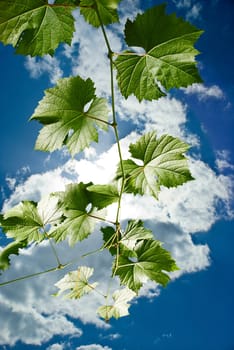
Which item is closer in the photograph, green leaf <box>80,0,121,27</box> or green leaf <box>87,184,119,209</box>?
green leaf <box>80,0,121,27</box>

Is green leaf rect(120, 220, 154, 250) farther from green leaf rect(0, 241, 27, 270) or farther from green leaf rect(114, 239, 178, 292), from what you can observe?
green leaf rect(0, 241, 27, 270)

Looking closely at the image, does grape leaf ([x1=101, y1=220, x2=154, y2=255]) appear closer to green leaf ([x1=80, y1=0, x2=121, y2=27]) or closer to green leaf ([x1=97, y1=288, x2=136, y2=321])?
green leaf ([x1=97, y1=288, x2=136, y2=321])

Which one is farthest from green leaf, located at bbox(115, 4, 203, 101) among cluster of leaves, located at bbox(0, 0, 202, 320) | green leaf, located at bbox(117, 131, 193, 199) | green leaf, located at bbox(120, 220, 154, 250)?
green leaf, located at bbox(120, 220, 154, 250)

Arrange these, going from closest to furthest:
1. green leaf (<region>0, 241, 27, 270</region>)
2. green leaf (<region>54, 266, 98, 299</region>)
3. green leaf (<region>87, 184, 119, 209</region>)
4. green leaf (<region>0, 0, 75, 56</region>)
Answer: green leaf (<region>0, 0, 75, 56</region>)
green leaf (<region>87, 184, 119, 209</region>)
green leaf (<region>0, 241, 27, 270</region>)
green leaf (<region>54, 266, 98, 299</region>)

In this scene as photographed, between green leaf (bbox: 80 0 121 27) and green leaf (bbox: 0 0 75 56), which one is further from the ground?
green leaf (bbox: 80 0 121 27)

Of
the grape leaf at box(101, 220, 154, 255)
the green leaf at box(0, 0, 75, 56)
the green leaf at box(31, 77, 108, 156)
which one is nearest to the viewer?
the green leaf at box(0, 0, 75, 56)

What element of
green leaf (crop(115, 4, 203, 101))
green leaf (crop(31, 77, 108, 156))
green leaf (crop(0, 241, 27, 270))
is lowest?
green leaf (crop(0, 241, 27, 270))

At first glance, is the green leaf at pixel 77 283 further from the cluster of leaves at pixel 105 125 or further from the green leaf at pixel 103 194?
the green leaf at pixel 103 194

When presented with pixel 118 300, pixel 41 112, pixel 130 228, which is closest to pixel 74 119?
pixel 41 112
